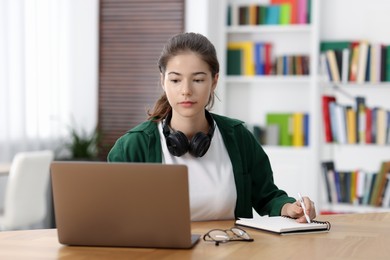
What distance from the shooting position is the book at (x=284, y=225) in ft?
7.00

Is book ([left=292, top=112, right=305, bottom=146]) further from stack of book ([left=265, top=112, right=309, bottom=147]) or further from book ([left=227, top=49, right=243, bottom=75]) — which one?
book ([left=227, top=49, right=243, bottom=75])

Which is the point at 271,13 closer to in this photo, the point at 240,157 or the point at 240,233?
the point at 240,157

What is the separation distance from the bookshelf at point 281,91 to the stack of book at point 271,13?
0.15ft

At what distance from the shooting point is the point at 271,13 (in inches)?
232

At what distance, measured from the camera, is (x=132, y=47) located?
6512 millimetres

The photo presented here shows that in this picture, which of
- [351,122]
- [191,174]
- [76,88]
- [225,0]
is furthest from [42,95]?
[191,174]

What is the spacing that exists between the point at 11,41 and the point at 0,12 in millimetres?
278

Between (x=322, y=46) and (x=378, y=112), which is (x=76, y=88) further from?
(x=378, y=112)

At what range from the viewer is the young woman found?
236 cm

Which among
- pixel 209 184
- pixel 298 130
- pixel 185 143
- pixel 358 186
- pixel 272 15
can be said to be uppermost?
pixel 272 15

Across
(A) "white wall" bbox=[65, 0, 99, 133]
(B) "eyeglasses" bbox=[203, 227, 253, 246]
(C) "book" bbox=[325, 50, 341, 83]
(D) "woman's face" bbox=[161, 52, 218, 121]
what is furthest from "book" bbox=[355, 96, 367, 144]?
(B) "eyeglasses" bbox=[203, 227, 253, 246]

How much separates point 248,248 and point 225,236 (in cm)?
10

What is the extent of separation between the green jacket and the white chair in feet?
8.05

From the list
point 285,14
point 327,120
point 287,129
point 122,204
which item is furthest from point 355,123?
point 122,204
